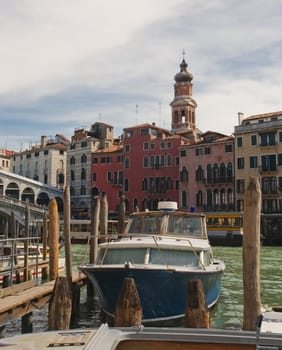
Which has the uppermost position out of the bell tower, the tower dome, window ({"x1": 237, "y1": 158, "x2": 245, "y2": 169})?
the tower dome

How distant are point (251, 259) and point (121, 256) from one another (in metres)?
3.26

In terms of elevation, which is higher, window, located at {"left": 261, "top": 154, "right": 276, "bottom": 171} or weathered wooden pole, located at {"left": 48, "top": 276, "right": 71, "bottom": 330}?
window, located at {"left": 261, "top": 154, "right": 276, "bottom": 171}

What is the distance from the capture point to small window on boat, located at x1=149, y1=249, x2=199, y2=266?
360 inches

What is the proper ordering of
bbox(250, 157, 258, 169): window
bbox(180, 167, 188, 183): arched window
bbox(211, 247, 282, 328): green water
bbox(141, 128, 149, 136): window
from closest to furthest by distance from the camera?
bbox(211, 247, 282, 328): green water < bbox(250, 157, 258, 169): window < bbox(180, 167, 188, 183): arched window < bbox(141, 128, 149, 136): window

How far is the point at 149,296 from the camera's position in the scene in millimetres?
8609

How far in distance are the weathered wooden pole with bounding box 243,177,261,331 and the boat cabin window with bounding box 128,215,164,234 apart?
4.05 m

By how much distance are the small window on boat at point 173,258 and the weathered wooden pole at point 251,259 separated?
7.96 ft

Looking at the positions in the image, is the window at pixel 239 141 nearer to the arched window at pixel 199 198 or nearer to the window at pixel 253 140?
the window at pixel 253 140

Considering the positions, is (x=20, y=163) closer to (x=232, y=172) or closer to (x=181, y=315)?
(x=232, y=172)

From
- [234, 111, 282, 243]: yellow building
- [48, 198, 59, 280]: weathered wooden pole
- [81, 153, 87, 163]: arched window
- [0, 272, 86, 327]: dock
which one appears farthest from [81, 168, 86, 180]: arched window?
[0, 272, 86, 327]: dock

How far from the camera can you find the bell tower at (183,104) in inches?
2391

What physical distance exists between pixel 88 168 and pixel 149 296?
43903mm

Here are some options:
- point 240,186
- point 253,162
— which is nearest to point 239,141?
point 253,162

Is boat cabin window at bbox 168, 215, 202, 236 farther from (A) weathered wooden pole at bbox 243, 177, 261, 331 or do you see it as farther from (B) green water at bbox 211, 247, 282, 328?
(A) weathered wooden pole at bbox 243, 177, 261, 331
